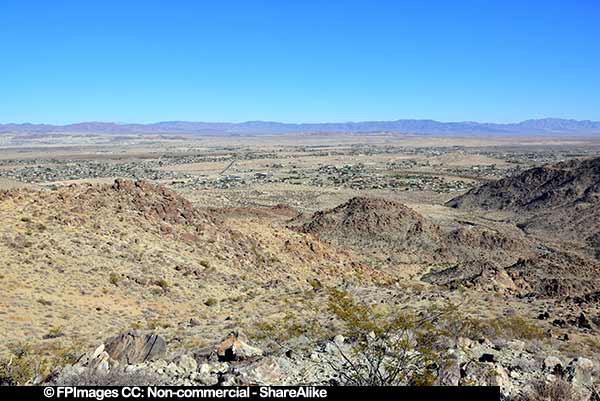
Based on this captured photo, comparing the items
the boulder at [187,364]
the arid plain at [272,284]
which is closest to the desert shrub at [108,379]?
the arid plain at [272,284]

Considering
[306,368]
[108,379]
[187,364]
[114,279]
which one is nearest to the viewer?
[108,379]

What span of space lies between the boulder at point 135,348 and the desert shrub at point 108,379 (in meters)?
1.32

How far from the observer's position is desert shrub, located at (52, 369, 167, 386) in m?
8.23

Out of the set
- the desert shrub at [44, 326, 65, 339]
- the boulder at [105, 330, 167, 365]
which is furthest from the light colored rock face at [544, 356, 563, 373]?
the desert shrub at [44, 326, 65, 339]

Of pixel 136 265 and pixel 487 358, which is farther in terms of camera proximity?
pixel 136 265

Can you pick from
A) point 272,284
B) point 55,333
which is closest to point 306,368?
point 55,333

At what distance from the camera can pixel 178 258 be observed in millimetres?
20703

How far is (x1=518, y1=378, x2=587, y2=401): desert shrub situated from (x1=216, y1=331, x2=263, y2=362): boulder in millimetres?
5065

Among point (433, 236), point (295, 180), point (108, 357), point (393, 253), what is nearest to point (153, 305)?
point (108, 357)

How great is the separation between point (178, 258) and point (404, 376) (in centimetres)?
1401

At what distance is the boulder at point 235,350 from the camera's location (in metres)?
10.5

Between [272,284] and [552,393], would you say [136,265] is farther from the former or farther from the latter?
[552,393]

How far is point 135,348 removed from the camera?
34.3ft

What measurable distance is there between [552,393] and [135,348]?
7624mm
